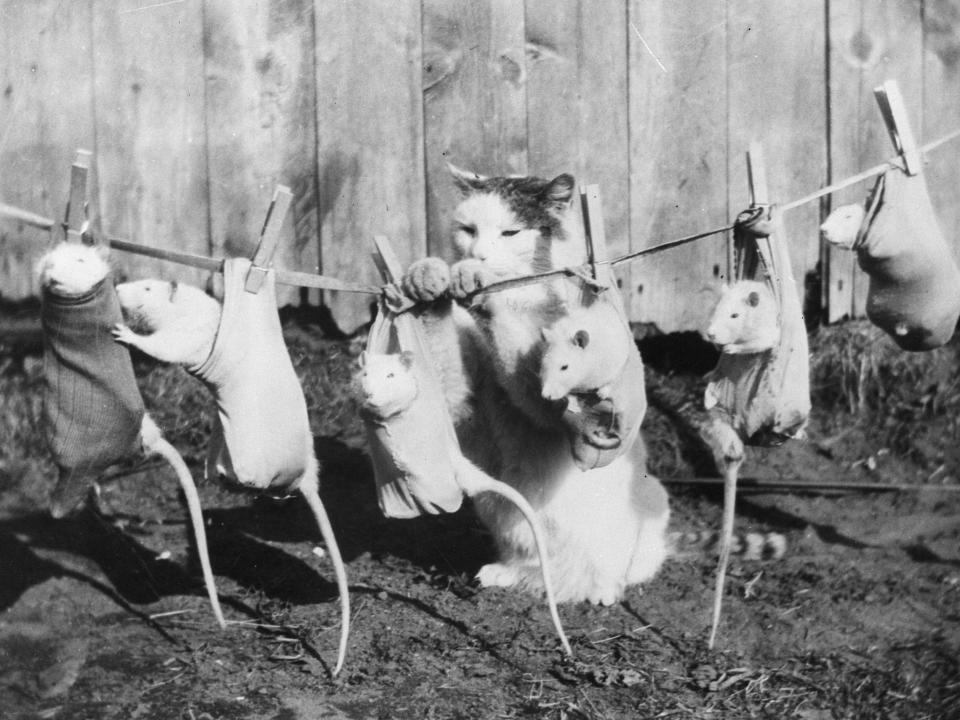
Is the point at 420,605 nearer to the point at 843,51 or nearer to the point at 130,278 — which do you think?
the point at 130,278

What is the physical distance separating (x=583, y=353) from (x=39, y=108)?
2.65m

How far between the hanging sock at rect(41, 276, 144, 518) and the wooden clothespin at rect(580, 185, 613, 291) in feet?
3.74

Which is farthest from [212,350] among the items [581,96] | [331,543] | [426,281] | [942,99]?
[942,99]

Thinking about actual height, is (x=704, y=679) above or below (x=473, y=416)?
below

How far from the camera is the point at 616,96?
4.54m

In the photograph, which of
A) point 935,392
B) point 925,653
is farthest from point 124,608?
point 935,392

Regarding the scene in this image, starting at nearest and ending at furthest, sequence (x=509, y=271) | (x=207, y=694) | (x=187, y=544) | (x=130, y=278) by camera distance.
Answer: (x=207, y=694) → (x=509, y=271) → (x=187, y=544) → (x=130, y=278)

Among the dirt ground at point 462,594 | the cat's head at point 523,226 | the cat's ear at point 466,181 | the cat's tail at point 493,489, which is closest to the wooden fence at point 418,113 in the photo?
the dirt ground at point 462,594

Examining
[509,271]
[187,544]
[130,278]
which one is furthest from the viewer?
[130,278]

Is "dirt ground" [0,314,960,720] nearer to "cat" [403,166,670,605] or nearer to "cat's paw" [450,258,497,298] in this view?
"cat" [403,166,670,605]

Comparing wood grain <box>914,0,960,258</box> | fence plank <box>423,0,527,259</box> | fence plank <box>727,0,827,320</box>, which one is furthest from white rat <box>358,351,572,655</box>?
wood grain <box>914,0,960,258</box>

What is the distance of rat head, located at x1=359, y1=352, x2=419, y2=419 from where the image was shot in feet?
9.20

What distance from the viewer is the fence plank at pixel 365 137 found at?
14.6 feet

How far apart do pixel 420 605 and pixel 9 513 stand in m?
1.50
